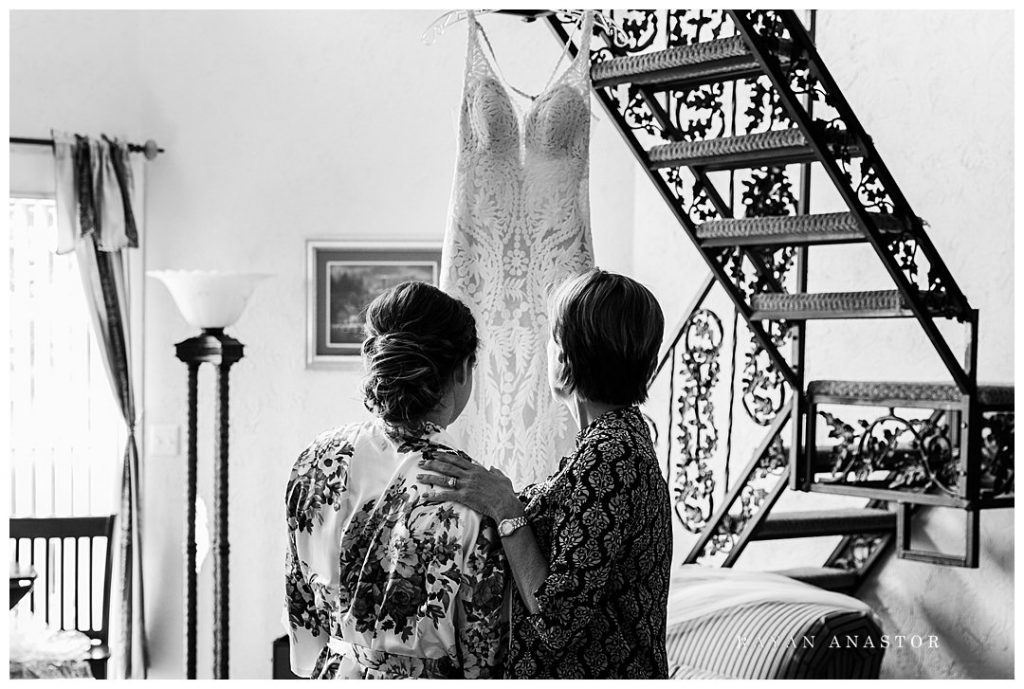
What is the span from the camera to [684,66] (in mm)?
3238

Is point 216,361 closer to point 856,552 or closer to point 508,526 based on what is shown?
point 856,552

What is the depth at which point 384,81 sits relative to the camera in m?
5.39

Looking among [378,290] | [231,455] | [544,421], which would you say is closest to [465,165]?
[544,421]

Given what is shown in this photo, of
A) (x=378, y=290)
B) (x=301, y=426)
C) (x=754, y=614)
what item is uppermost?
(x=378, y=290)

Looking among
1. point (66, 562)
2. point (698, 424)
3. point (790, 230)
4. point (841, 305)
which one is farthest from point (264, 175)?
point (841, 305)

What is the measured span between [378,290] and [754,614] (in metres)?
2.61

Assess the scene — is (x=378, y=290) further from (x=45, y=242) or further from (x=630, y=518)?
(x=630, y=518)

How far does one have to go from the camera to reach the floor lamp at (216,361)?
175 inches

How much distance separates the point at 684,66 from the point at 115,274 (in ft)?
9.93

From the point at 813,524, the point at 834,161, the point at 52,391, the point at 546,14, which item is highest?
the point at 546,14

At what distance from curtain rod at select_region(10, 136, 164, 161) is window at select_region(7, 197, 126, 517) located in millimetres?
254

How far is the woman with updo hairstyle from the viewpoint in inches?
66.0

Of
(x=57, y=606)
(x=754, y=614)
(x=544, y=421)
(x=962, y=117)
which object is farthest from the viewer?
(x=57, y=606)

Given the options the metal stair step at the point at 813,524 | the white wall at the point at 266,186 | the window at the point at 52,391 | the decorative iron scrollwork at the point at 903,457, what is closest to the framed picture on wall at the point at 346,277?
the white wall at the point at 266,186
